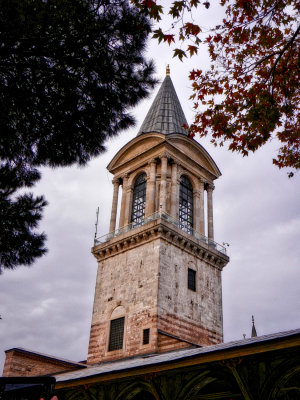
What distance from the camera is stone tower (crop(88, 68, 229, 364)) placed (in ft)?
79.9

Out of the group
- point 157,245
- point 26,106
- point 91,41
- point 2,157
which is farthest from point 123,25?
point 157,245

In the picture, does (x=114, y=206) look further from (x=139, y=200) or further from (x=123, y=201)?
(x=139, y=200)

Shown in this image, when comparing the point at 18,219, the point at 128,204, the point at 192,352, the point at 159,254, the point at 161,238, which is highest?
the point at 128,204

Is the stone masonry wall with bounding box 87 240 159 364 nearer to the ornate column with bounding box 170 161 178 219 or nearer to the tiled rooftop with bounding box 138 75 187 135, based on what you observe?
the ornate column with bounding box 170 161 178 219

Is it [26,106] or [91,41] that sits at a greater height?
[91,41]

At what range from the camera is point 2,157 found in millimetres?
8805

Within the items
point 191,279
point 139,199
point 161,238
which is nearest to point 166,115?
point 139,199

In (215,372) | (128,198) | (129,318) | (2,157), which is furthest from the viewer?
(128,198)

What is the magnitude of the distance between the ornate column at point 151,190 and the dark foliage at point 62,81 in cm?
1846

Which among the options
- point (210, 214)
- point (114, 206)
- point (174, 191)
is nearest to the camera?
point (174, 191)

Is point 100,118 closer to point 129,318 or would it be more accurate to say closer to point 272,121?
point 272,121

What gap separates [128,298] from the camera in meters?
25.6

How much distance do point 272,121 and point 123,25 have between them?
12.9 feet

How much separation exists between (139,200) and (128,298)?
25.4ft
